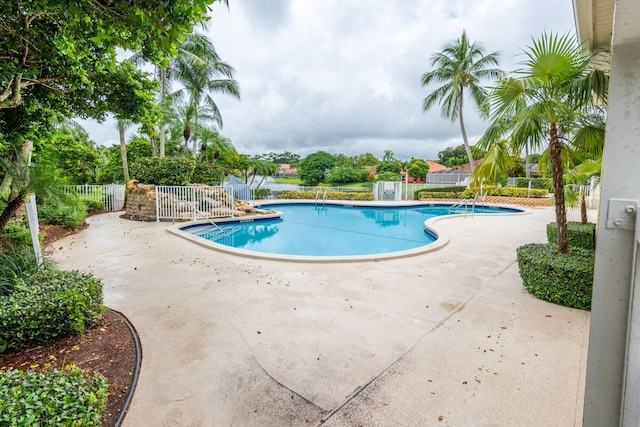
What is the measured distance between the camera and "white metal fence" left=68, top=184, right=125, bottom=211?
12930mm

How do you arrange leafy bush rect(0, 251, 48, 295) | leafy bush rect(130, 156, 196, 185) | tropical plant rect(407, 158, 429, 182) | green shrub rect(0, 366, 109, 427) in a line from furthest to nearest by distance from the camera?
tropical plant rect(407, 158, 429, 182)
leafy bush rect(130, 156, 196, 185)
leafy bush rect(0, 251, 48, 295)
green shrub rect(0, 366, 109, 427)

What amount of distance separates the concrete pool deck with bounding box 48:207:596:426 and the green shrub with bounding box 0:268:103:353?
1.81 ft

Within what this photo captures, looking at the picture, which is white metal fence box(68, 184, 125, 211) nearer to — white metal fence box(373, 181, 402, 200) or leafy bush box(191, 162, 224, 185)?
leafy bush box(191, 162, 224, 185)

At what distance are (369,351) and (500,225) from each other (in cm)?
924

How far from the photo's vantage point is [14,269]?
3238mm

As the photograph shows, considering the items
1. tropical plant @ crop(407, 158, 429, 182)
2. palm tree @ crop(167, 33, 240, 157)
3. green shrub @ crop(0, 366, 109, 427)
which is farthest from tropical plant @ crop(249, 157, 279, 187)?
green shrub @ crop(0, 366, 109, 427)

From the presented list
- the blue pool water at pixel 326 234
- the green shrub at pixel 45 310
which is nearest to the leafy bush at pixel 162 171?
the blue pool water at pixel 326 234

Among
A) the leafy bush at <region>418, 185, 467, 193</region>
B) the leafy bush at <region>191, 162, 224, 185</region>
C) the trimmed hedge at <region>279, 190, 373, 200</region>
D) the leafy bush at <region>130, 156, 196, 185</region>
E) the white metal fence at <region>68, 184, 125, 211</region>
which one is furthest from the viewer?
the leafy bush at <region>418, 185, 467, 193</region>

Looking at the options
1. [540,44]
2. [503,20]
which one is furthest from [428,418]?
[503,20]

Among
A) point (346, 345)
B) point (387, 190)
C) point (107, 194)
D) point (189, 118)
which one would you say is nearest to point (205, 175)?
point (189, 118)

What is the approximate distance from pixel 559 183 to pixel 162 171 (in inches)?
468

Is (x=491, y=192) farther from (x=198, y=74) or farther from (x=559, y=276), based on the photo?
(x=198, y=74)

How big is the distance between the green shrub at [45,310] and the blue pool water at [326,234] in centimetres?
518

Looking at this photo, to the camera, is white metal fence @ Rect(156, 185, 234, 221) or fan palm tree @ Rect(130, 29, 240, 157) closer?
white metal fence @ Rect(156, 185, 234, 221)
